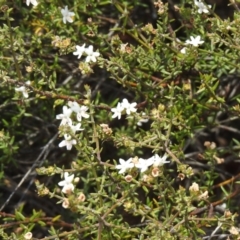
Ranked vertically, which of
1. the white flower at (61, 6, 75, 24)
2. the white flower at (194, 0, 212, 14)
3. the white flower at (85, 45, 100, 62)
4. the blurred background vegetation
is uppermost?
the white flower at (194, 0, 212, 14)

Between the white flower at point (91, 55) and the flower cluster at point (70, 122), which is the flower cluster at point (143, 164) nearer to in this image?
the flower cluster at point (70, 122)

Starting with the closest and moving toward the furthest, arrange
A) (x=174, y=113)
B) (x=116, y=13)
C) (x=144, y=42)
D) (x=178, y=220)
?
(x=178, y=220) → (x=174, y=113) → (x=144, y=42) → (x=116, y=13)

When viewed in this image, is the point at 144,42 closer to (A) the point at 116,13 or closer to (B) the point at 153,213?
(A) the point at 116,13

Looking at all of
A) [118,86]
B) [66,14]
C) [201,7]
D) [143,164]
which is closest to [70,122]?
[143,164]

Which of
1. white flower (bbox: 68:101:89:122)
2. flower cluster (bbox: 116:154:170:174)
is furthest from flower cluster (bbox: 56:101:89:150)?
flower cluster (bbox: 116:154:170:174)

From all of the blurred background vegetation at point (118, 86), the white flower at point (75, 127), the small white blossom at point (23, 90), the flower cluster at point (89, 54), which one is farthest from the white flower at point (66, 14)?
the white flower at point (75, 127)

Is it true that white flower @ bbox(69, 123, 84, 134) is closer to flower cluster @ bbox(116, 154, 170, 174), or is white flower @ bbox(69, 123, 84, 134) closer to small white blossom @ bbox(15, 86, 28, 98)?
flower cluster @ bbox(116, 154, 170, 174)

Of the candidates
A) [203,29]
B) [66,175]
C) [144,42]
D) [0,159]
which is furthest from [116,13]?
[66,175]

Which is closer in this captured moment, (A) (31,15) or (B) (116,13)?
(A) (31,15)
